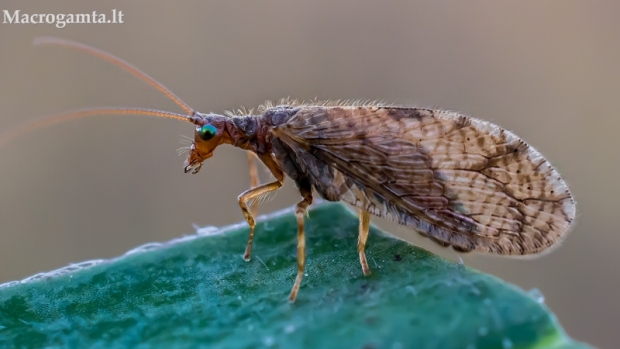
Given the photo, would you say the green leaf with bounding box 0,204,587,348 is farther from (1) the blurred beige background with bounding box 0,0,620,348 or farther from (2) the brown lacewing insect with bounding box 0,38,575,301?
(1) the blurred beige background with bounding box 0,0,620,348

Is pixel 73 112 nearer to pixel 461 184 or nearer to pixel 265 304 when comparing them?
pixel 265 304

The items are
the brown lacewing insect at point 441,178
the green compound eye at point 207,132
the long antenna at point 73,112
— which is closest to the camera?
the long antenna at point 73,112

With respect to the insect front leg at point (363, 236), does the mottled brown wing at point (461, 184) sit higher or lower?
higher

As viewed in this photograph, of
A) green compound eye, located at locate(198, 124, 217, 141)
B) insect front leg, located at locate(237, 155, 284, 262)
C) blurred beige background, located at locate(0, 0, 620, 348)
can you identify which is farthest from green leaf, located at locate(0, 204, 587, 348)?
blurred beige background, located at locate(0, 0, 620, 348)

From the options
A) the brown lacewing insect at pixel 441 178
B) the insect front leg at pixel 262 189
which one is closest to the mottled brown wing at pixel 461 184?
the brown lacewing insect at pixel 441 178

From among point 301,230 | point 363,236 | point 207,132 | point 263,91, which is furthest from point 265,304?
point 263,91

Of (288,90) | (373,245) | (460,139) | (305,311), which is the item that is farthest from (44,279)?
(288,90)

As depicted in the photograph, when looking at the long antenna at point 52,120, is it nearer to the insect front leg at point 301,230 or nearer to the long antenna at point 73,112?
the long antenna at point 73,112

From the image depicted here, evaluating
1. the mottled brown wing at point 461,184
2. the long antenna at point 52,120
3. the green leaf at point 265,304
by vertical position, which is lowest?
the green leaf at point 265,304

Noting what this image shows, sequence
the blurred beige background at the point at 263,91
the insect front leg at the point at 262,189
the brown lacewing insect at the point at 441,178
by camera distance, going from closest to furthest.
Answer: the brown lacewing insect at the point at 441,178 < the insect front leg at the point at 262,189 < the blurred beige background at the point at 263,91
